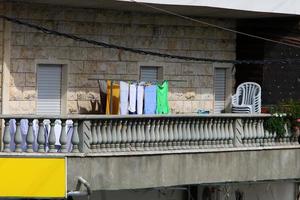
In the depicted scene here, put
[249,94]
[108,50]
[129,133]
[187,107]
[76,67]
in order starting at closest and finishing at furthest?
[129,133], [76,67], [108,50], [187,107], [249,94]

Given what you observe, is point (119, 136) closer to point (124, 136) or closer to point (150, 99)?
point (124, 136)

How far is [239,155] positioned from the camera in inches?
788

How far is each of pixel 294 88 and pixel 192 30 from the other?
2.71 metres

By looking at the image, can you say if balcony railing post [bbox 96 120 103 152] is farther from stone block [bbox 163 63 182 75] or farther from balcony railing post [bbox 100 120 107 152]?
stone block [bbox 163 63 182 75]

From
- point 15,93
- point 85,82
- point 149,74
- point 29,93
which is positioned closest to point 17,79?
point 15,93

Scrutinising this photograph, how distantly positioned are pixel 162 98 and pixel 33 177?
4986 millimetres

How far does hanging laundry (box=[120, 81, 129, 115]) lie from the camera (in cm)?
2016

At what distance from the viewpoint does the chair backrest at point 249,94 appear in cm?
2273

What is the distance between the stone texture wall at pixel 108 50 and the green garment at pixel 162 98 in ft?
3.03

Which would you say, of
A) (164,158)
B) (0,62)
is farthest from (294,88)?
(0,62)

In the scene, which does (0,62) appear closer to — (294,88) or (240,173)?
(240,173)

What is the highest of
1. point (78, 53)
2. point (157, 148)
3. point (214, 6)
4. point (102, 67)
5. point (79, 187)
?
point (214, 6)

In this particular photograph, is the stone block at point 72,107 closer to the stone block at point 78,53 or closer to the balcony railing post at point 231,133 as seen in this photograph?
the stone block at point 78,53

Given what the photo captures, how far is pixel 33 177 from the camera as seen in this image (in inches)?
665
